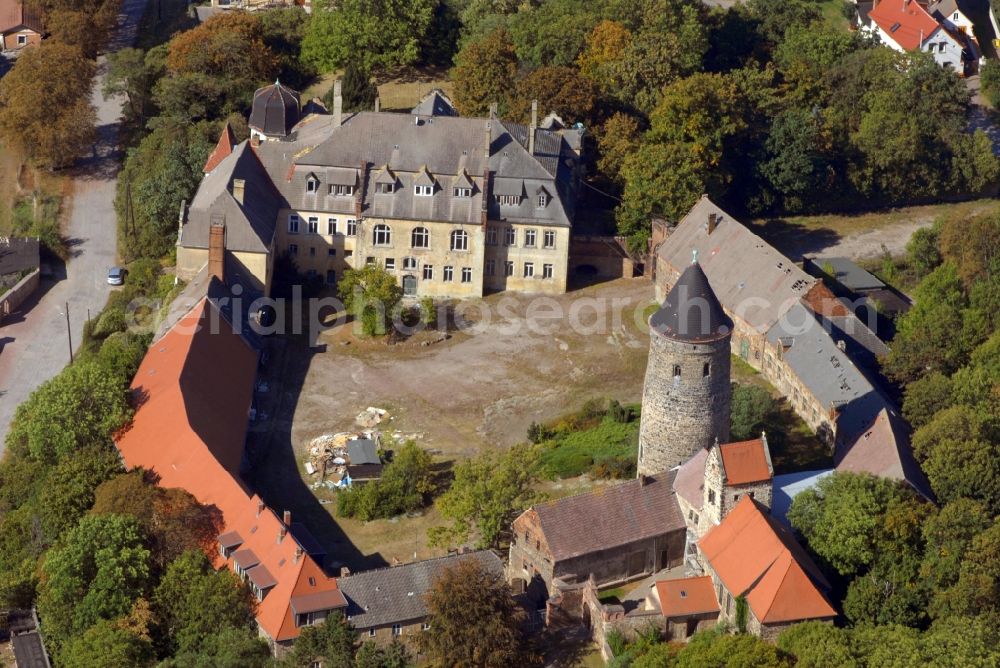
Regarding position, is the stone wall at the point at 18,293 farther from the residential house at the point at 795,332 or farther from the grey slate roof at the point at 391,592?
the grey slate roof at the point at 391,592

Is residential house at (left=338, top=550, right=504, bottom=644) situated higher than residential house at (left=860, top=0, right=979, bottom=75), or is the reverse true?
residential house at (left=860, top=0, right=979, bottom=75)

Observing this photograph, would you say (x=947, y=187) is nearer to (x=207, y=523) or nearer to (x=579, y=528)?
(x=579, y=528)

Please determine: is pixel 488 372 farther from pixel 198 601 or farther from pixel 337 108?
pixel 198 601

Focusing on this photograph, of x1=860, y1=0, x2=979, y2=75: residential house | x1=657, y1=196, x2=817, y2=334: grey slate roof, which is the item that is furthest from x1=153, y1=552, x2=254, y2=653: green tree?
x1=860, y1=0, x2=979, y2=75: residential house

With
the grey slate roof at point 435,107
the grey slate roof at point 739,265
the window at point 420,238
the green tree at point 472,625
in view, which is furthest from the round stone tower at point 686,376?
the grey slate roof at point 435,107

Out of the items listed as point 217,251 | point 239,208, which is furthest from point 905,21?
point 217,251

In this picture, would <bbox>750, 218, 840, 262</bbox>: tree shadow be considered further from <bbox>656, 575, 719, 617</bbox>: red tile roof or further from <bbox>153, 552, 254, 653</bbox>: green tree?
<bbox>153, 552, 254, 653</bbox>: green tree
